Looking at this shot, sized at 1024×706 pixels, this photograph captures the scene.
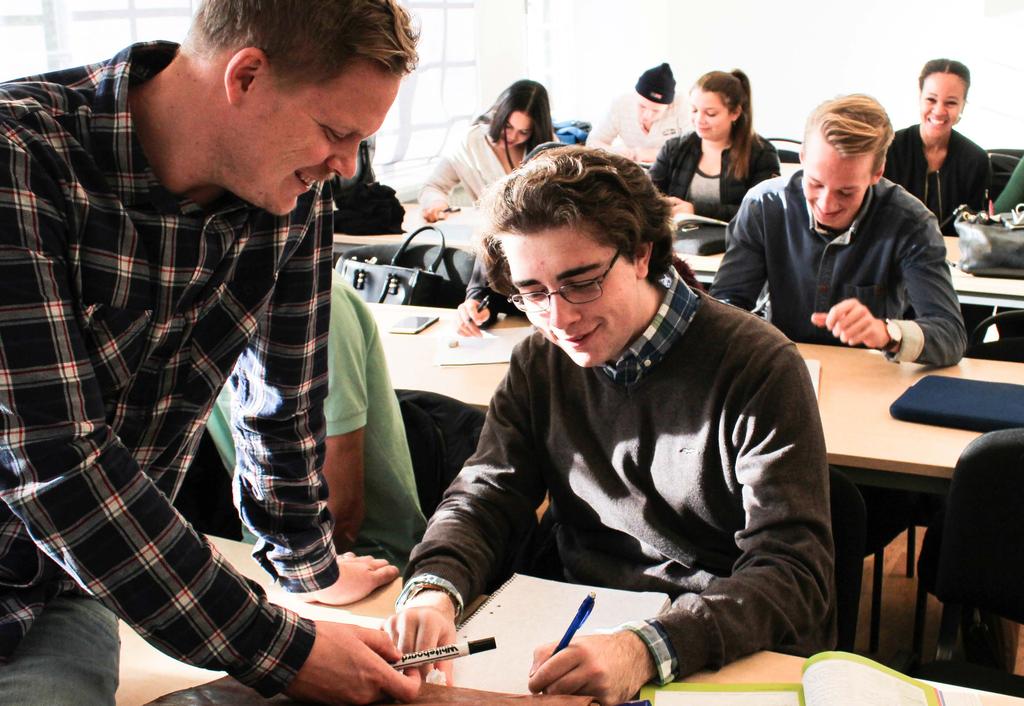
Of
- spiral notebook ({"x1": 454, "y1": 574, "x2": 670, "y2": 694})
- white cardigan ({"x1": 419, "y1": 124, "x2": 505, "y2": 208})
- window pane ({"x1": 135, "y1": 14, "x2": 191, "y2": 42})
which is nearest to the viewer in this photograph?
spiral notebook ({"x1": 454, "y1": 574, "x2": 670, "y2": 694})

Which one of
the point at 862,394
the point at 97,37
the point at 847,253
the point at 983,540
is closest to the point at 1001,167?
the point at 847,253

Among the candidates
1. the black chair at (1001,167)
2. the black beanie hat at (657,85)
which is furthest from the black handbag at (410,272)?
the black beanie hat at (657,85)

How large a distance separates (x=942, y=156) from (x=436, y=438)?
3.35 m

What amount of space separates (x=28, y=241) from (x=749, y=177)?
13.8ft

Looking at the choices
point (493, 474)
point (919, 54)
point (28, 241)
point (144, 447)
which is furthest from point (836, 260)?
point (919, 54)

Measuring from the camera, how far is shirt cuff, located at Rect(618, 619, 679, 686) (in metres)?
1.23

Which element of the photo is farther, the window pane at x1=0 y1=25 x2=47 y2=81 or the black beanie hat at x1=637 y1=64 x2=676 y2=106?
the black beanie hat at x1=637 y1=64 x2=676 y2=106

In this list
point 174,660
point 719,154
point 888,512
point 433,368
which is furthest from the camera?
point 719,154

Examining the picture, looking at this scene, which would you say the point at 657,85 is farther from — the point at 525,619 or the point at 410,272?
the point at 525,619

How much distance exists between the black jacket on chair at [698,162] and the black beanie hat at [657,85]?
3.87 feet

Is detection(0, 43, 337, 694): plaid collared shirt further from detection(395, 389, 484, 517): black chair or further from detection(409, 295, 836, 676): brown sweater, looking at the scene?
detection(395, 389, 484, 517): black chair

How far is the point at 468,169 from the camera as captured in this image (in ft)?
16.9

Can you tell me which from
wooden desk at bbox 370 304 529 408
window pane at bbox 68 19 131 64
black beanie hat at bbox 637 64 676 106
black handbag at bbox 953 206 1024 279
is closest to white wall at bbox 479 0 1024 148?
black beanie hat at bbox 637 64 676 106

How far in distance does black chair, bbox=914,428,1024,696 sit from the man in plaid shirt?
1.12 meters
